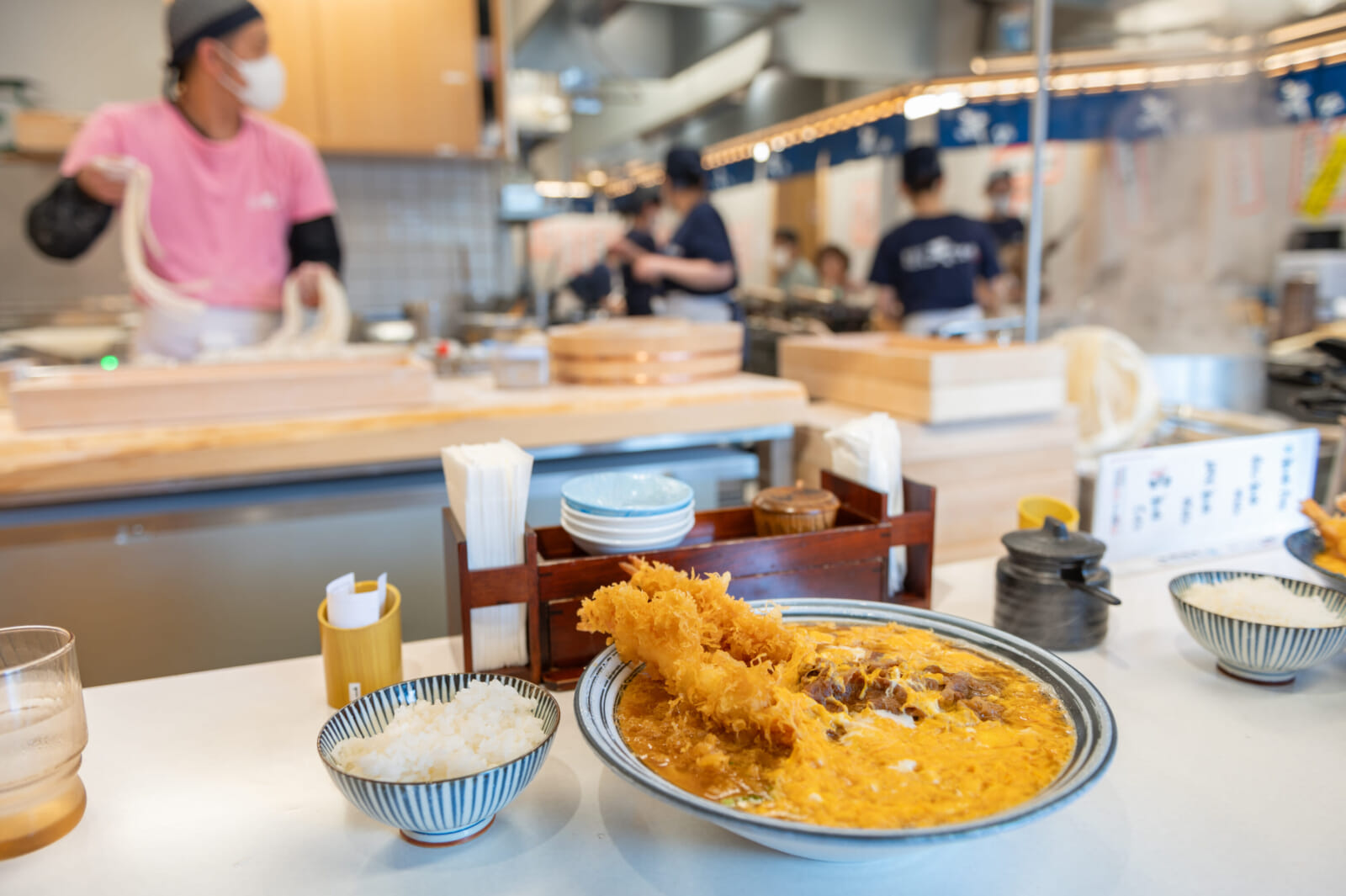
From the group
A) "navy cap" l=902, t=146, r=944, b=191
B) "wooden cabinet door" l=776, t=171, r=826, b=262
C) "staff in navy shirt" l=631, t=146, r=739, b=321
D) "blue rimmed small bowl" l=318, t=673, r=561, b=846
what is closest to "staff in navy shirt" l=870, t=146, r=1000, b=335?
"navy cap" l=902, t=146, r=944, b=191

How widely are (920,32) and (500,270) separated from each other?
3878 millimetres

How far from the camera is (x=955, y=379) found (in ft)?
6.31

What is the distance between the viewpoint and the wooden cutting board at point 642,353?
2217mm

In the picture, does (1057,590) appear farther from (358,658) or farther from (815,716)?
(358,658)

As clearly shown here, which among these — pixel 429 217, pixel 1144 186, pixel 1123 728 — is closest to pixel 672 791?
pixel 1123 728

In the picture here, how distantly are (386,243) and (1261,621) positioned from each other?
4871 millimetres

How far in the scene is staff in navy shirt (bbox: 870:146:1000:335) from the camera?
412cm

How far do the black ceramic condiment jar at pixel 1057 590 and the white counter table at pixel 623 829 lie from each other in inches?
5.0

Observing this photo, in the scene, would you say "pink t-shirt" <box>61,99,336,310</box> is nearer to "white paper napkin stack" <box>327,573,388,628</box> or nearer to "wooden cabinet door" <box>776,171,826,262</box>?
"white paper napkin stack" <box>327,573,388,628</box>

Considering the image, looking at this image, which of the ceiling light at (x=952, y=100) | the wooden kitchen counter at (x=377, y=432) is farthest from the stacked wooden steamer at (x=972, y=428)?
the ceiling light at (x=952, y=100)

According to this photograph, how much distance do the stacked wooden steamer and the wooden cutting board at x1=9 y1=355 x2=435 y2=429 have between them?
41.6 inches

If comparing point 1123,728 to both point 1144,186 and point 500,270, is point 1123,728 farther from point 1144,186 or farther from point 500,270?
point 1144,186

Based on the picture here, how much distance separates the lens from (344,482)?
196cm

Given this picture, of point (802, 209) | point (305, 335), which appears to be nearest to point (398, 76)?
point (305, 335)
